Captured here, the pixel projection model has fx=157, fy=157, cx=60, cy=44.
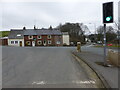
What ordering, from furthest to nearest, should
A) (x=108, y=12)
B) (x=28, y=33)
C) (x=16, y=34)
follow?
1. (x=28, y=33)
2. (x=16, y=34)
3. (x=108, y=12)

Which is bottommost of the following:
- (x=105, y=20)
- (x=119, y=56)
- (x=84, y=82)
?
(x=84, y=82)

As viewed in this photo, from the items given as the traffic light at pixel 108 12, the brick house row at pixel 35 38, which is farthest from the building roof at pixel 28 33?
the traffic light at pixel 108 12

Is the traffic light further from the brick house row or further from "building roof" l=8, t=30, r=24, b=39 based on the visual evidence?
"building roof" l=8, t=30, r=24, b=39

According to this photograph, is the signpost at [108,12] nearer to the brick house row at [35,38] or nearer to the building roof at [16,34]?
the brick house row at [35,38]

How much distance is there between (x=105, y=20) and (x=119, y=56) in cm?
230

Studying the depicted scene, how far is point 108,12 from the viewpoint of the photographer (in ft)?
29.8

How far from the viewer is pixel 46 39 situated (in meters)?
62.8

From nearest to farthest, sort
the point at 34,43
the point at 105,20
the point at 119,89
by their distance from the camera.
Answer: the point at 119,89 < the point at 105,20 < the point at 34,43

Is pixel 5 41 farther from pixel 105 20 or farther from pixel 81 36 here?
pixel 105 20

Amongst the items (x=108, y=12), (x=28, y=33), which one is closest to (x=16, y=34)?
(x=28, y=33)

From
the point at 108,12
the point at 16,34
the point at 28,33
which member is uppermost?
the point at 28,33

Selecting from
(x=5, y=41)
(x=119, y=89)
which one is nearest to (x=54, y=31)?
(x=5, y=41)

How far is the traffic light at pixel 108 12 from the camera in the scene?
8.97m

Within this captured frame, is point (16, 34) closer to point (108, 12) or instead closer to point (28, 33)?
point (28, 33)
